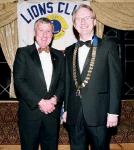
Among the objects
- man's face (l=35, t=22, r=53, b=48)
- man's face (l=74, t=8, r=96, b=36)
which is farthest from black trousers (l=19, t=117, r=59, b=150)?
man's face (l=74, t=8, r=96, b=36)

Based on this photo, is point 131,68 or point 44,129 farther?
point 131,68

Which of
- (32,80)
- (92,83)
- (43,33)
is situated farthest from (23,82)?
(92,83)

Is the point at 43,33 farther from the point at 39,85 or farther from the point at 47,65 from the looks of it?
the point at 39,85

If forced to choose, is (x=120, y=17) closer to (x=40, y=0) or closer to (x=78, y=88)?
(x=40, y=0)

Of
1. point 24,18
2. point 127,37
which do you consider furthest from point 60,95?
point 127,37

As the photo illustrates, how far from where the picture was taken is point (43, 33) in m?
2.66

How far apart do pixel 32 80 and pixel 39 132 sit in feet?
1.63

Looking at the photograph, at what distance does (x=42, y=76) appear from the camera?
2738 millimetres

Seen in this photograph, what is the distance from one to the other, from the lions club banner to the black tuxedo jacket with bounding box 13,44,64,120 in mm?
2907

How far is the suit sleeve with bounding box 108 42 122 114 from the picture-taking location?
2.55 m

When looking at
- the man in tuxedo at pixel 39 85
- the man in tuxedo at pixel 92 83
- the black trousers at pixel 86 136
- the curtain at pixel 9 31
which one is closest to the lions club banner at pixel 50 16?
the curtain at pixel 9 31

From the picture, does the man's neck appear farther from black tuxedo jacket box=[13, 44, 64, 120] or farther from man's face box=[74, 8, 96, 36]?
black tuxedo jacket box=[13, 44, 64, 120]

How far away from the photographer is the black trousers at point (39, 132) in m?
2.83

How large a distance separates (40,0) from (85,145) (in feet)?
11.8
